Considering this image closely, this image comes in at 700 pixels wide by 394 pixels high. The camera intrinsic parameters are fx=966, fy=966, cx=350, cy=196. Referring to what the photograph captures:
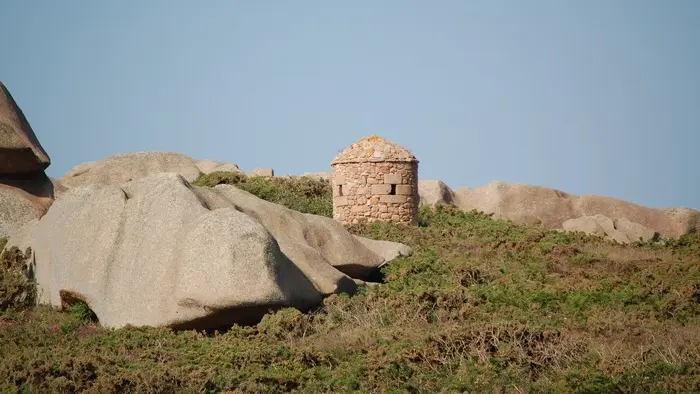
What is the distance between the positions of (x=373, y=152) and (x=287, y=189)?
612cm

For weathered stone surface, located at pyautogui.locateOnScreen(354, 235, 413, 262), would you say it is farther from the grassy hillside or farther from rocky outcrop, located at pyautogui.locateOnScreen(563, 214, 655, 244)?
rocky outcrop, located at pyautogui.locateOnScreen(563, 214, 655, 244)

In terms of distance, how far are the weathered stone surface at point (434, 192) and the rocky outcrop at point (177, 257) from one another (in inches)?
685

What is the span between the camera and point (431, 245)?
87.6ft

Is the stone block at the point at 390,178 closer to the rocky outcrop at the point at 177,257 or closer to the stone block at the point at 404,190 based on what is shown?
the stone block at the point at 404,190

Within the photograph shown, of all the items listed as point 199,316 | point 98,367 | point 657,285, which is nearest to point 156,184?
point 199,316

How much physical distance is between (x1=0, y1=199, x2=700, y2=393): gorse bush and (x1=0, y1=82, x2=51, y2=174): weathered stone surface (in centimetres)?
1300

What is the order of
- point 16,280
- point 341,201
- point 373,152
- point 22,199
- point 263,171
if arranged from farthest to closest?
point 263,171 → point 341,201 → point 373,152 → point 22,199 → point 16,280

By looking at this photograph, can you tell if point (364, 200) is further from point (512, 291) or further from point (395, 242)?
point (512, 291)

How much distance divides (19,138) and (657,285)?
20.4 metres

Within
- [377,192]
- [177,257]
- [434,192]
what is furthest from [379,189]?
[177,257]

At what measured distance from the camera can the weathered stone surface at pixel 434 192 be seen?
1567 inches

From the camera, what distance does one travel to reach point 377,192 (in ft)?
101

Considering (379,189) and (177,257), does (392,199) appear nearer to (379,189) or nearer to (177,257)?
(379,189)

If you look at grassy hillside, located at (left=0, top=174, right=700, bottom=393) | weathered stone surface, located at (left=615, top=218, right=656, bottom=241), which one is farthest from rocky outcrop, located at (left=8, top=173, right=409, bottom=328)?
weathered stone surface, located at (left=615, top=218, right=656, bottom=241)
